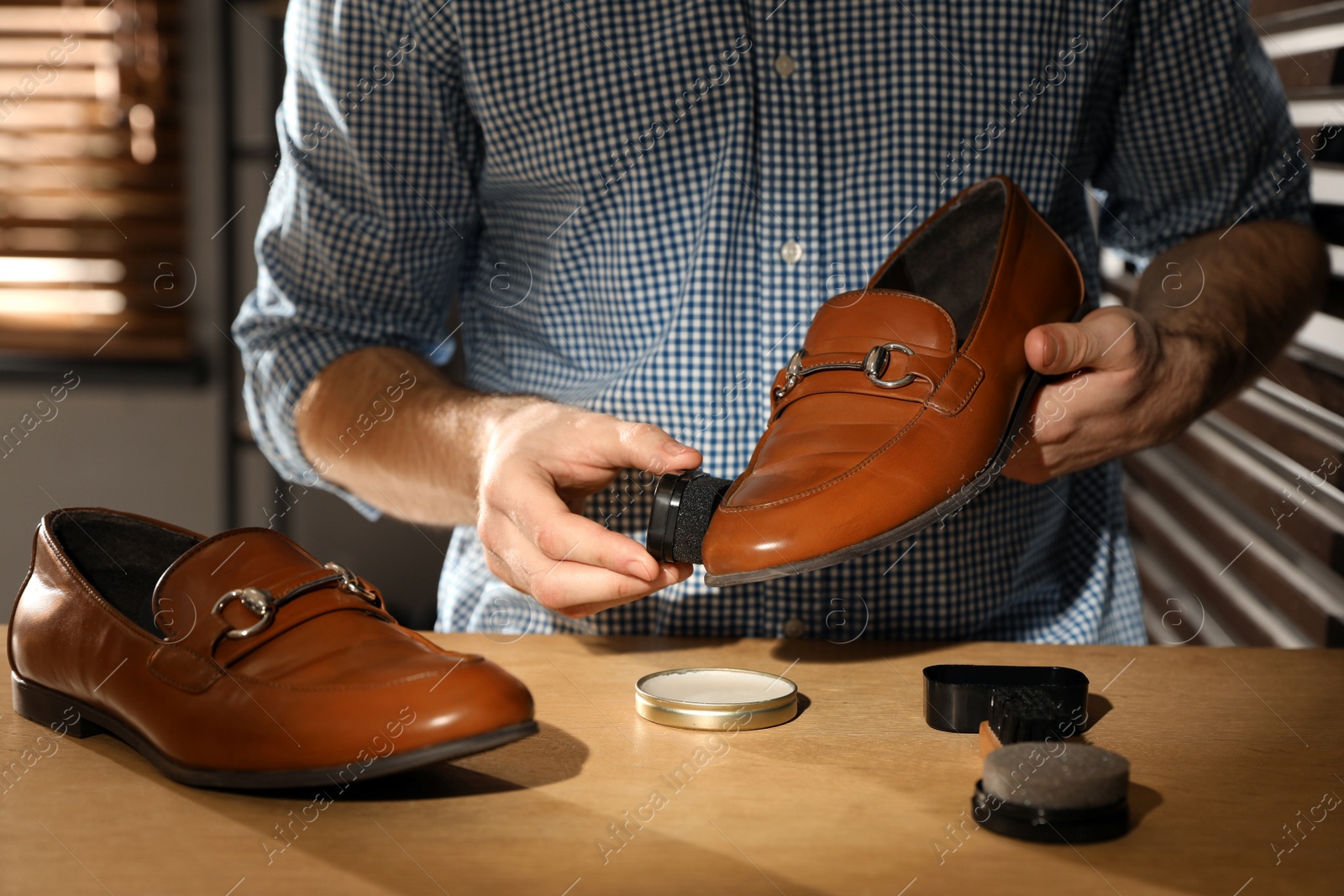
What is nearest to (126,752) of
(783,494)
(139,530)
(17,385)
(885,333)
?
(139,530)

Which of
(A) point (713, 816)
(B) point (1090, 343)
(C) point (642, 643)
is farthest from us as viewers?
(C) point (642, 643)

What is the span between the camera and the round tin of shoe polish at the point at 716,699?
726mm

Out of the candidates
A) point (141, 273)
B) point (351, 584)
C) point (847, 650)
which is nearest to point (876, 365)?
point (847, 650)

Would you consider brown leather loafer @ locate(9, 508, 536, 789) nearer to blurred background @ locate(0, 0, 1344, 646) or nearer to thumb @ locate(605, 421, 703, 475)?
thumb @ locate(605, 421, 703, 475)

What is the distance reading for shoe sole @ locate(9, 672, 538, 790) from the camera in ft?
1.89

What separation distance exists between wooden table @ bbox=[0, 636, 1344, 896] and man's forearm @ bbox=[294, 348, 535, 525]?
12.1 inches

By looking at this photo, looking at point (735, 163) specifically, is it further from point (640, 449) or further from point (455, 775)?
point (455, 775)

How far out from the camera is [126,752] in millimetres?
690

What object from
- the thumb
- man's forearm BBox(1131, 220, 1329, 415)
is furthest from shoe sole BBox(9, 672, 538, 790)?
man's forearm BBox(1131, 220, 1329, 415)

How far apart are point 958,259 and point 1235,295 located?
0.35 meters

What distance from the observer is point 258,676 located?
24.1 inches

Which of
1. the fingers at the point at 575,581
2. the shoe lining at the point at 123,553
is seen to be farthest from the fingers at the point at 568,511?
the shoe lining at the point at 123,553

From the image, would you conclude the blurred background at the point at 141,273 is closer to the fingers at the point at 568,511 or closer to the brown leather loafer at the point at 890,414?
the fingers at the point at 568,511

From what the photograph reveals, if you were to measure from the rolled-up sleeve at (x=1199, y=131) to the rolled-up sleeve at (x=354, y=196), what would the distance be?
26.4 inches
